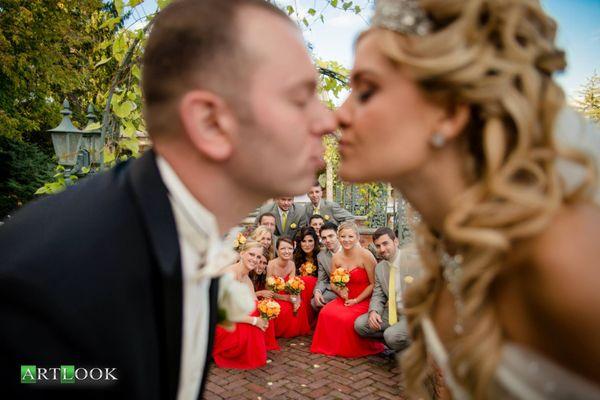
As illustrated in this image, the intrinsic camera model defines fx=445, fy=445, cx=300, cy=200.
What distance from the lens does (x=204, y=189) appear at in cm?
165

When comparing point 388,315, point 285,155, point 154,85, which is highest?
point 154,85

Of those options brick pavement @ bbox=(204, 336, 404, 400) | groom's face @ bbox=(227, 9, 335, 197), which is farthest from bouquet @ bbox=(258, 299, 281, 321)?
groom's face @ bbox=(227, 9, 335, 197)

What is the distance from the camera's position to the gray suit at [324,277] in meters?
9.11

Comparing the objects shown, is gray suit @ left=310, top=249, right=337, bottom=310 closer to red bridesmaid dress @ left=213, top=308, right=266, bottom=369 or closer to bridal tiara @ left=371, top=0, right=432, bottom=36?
red bridesmaid dress @ left=213, top=308, right=266, bottom=369

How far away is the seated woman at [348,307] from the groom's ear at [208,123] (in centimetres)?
682

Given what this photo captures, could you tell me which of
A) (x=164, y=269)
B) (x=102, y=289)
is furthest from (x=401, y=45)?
(x=102, y=289)

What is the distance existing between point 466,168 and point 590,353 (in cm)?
71

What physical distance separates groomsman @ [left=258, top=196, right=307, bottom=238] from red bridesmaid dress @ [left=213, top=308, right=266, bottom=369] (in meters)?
3.56

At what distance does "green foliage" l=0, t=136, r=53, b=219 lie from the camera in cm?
2142

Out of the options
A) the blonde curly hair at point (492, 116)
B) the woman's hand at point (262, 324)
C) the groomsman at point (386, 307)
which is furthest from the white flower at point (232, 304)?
the woman's hand at point (262, 324)

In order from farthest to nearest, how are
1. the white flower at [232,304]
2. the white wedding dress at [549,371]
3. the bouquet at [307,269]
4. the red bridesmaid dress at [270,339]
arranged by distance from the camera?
the bouquet at [307,269] → the red bridesmaid dress at [270,339] → the white flower at [232,304] → the white wedding dress at [549,371]

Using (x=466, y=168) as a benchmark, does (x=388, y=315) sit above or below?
below

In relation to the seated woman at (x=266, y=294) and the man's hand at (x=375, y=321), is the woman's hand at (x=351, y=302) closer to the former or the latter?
the man's hand at (x=375, y=321)

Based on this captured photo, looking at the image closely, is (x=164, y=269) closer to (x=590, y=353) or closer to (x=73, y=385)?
(x=73, y=385)
